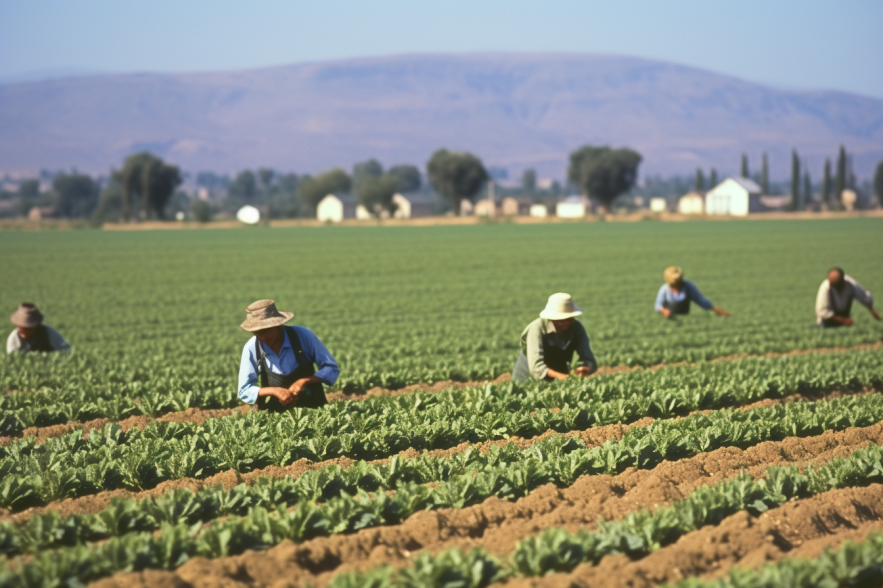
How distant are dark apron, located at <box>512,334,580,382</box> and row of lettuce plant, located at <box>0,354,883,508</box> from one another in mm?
473

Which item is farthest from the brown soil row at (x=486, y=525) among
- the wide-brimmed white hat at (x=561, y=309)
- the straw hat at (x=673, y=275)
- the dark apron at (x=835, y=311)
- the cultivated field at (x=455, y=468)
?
the dark apron at (x=835, y=311)

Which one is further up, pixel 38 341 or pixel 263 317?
pixel 263 317

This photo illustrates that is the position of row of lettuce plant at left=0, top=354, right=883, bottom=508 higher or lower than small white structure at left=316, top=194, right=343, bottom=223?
lower

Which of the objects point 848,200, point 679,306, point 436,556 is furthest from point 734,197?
point 436,556

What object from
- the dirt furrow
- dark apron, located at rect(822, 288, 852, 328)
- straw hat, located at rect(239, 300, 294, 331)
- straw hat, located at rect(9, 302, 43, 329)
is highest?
straw hat, located at rect(239, 300, 294, 331)

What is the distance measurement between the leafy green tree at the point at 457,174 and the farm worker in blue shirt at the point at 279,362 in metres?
126

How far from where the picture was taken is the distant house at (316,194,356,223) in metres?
158

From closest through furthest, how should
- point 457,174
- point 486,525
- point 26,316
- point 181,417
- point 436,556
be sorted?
point 436,556
point 486,525
point 181,417
point 26,316
point 457,174

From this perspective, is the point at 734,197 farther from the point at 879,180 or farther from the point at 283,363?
the point at 283,363

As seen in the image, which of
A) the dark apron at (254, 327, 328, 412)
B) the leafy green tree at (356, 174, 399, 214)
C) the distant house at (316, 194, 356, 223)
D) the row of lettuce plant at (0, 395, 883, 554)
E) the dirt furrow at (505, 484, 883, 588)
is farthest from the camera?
the distant house at (316, 194, 356, 223)

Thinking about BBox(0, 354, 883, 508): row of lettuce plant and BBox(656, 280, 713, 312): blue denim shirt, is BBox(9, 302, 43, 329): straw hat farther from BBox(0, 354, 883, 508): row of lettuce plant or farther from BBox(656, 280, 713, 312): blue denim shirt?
BBox(656, 280, 713, 312): blue denim shirt

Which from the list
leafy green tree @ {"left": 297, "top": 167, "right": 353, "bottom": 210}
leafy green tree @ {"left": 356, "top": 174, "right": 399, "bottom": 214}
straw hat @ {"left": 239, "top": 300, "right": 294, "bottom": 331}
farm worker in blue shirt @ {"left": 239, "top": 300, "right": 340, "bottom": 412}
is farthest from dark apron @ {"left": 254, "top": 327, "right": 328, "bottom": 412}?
leafy green tree @ {"left": 297, "top": 167, "right": 353, "bottom": 210}

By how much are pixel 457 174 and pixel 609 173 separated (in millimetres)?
21768

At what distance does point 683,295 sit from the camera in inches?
678
